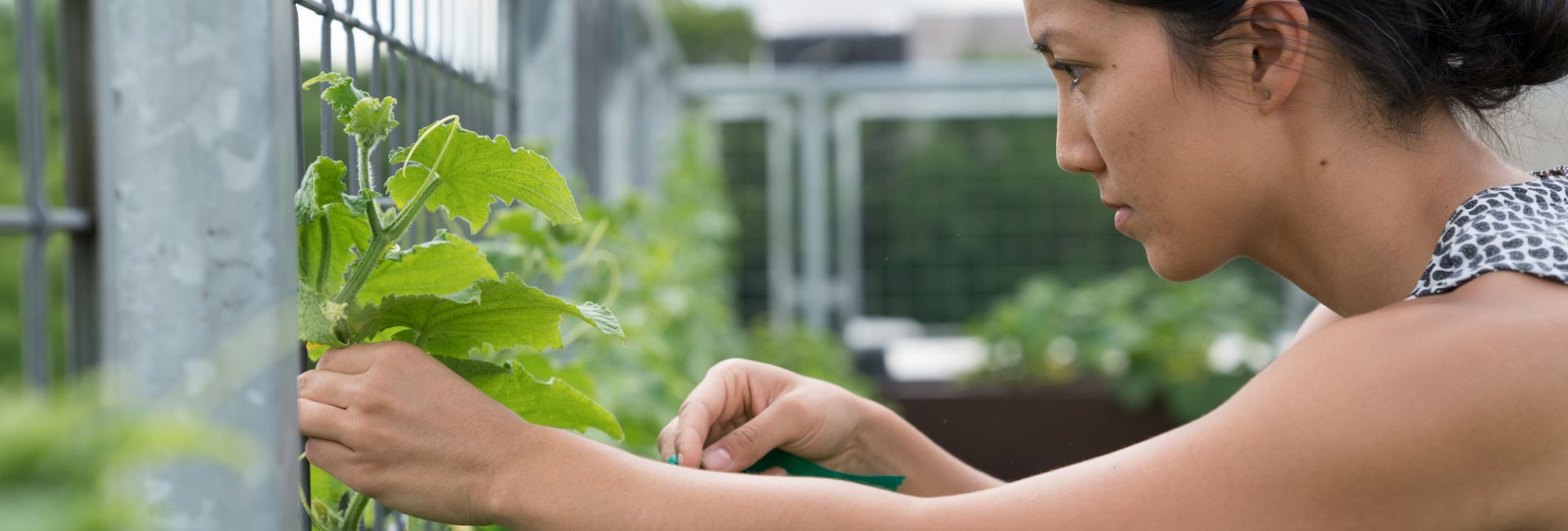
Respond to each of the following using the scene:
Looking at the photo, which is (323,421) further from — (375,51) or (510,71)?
(510,71)

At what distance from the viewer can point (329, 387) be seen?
0.75 meters

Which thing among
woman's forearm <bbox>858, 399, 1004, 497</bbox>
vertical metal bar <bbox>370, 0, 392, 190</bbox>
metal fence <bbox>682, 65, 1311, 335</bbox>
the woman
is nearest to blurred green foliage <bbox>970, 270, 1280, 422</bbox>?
metal fence <bbox>682, 65, 1311, 335</bbox>

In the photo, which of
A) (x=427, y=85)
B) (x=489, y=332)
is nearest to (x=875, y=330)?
(x=427, y=85)

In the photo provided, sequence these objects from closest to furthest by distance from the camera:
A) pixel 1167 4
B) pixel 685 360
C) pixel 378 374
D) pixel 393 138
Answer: pixel 378 374, pixel 1167 4, pixel 393 138, pixel 685 360

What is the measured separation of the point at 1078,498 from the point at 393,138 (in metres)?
Result: 0.78

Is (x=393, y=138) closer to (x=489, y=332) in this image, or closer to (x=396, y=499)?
(x=489, y=332)

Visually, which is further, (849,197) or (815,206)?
(849,197)

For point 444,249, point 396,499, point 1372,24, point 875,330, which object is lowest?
point 875,330

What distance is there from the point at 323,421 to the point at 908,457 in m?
0.60

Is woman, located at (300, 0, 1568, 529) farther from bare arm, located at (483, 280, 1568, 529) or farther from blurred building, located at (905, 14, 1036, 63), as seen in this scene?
blurred building, located at (905, 14, 1036, 63)

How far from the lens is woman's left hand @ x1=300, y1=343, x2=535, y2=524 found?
739 mm

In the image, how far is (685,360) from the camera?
332 centimetres

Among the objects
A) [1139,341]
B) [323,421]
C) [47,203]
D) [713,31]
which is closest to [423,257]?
[323,421]

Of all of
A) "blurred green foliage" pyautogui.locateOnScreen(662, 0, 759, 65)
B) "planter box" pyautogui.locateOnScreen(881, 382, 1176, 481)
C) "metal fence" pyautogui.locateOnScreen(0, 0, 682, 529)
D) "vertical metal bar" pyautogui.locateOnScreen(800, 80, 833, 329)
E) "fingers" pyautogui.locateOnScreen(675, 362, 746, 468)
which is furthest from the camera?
"blurred green foliage" pyautogui.locateOnScreen(662, 0, 759, 65)
